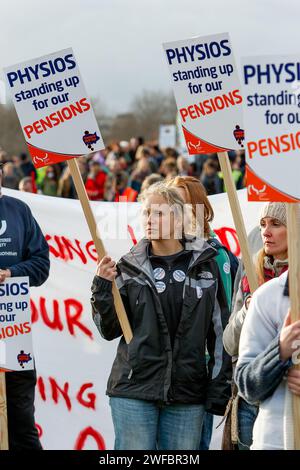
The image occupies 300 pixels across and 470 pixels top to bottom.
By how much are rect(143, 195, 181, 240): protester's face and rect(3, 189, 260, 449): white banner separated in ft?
6.17

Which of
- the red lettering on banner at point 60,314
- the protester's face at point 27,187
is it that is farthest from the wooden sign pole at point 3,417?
the protester's face at point 27,187

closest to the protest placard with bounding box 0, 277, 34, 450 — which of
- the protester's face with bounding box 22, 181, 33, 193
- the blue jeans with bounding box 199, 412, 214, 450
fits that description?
the blue jeans with bounding box 199, 412, 214, 450

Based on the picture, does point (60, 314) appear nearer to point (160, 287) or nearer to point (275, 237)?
point (160, 287)

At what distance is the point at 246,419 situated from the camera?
16.4ft

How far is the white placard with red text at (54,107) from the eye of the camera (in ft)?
18.4

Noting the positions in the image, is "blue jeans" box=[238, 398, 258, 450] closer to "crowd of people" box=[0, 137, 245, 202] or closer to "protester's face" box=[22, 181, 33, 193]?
"protester's face" box=[22, 181, 33, 193]

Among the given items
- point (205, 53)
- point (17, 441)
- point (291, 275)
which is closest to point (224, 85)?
point (205, 53)

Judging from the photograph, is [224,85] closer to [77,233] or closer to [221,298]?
[221,298]

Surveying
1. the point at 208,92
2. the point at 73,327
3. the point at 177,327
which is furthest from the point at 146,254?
the point at 73,327

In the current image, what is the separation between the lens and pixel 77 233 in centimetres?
745

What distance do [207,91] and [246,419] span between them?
65.7 inches

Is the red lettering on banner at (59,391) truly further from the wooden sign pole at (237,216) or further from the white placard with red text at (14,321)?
the wooden sign pole at (237,216)

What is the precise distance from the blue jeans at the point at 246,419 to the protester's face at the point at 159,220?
881 mm
